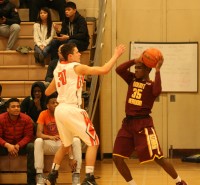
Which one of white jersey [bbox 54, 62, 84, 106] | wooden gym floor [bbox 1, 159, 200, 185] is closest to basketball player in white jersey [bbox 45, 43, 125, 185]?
white jersey [bbox 54, 62, 84, 106]

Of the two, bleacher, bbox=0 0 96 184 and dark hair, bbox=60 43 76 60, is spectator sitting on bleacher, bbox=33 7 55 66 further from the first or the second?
dark hair, bbox=60 43 76 60

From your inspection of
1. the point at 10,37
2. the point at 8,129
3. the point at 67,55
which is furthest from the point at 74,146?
the point at 10,37

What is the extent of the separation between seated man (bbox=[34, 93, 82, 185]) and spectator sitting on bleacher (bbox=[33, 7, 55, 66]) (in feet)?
5.94

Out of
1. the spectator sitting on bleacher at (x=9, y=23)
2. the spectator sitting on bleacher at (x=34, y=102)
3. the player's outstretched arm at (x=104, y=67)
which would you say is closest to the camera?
the player's outstretched arm at (x=104, y=67)

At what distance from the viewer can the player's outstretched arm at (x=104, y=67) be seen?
21.1 feet

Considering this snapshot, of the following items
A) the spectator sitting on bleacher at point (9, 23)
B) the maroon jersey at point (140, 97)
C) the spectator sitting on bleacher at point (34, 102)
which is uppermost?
the spectator sitting on bleacher at point (9, 23)

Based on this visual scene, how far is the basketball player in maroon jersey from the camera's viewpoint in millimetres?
6895

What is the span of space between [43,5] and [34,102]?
2759mm

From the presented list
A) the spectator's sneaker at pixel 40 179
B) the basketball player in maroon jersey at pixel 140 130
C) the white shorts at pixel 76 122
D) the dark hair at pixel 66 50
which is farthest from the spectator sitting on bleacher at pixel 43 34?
the white shorts at pixel 76 122

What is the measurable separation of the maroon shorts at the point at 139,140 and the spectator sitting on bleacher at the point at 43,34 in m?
3.43

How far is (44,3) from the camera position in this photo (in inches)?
436

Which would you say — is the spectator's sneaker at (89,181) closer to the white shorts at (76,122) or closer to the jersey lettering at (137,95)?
the white shorts at (76,122)

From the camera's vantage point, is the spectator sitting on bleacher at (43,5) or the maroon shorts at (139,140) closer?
the maroon shorts at (139,140)

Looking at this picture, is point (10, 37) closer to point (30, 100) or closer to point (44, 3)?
point (44, 3)
